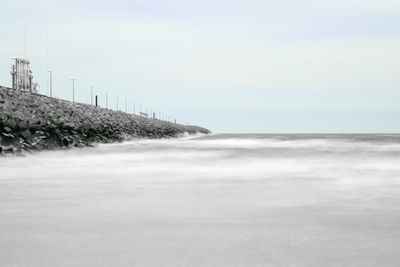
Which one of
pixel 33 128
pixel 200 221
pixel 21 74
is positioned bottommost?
pixel 200 221

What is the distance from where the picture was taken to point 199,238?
3.15m

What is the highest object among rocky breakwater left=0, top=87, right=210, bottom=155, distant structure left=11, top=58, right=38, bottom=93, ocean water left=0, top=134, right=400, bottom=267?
distant structure left=11, top=58, right=38, bottom=93

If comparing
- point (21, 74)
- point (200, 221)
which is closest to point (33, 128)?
point (200, 221)

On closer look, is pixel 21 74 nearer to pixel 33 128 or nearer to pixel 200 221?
pixel 33 128

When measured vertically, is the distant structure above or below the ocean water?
above

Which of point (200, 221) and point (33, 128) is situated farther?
point (33, 128)

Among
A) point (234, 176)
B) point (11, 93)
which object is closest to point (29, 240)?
point (234, 176)

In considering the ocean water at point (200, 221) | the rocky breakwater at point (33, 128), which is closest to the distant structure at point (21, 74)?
the rocky breakwater at point (33, 128)

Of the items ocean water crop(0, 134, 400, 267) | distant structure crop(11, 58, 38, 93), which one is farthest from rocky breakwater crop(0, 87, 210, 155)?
distant structure crop(11, 58, 38, 93)

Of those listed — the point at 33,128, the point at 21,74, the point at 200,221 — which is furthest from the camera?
the point at 21,74

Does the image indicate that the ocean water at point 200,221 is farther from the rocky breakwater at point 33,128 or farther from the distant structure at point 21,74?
the distant structure at point 21,74

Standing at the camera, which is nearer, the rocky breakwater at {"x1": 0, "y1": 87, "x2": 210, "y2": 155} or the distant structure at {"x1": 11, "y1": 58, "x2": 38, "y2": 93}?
the rocky breakwater at {"x1": 0, "y1": 87, "x2": 210, "y2": 155}

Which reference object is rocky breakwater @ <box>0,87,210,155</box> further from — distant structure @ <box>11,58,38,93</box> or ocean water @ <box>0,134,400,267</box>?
distant structure @ <box>11,58,38,93</box>

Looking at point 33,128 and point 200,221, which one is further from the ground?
point 33,128
